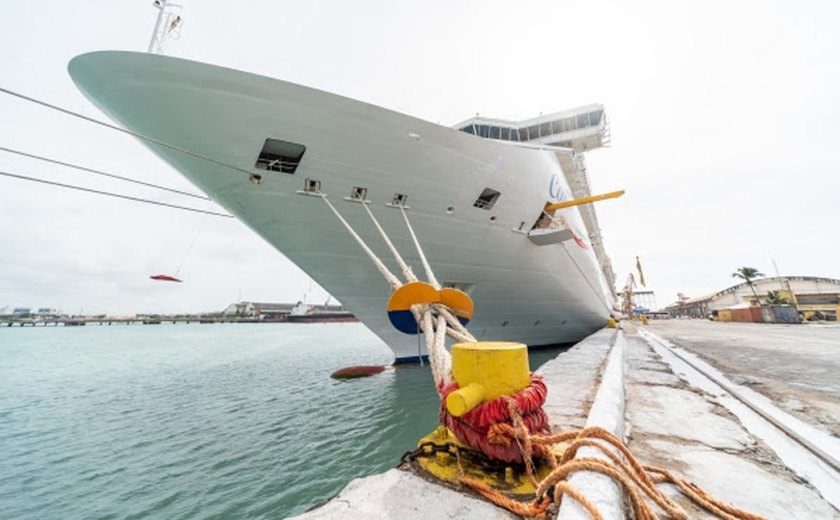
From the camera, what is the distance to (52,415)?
24.1 feet

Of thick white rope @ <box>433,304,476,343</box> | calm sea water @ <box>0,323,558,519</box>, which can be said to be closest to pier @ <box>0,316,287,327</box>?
calm sea water @ <box>0,323,558,519</box>

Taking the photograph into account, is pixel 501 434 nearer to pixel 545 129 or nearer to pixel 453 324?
pixel 453 324

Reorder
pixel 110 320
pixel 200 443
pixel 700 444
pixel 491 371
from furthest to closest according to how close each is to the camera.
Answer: pixel 110 320 → pixel 200 443 → pixel 700 444 → pixel 491 371

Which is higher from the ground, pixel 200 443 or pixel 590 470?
pixel 590 470

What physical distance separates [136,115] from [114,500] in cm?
545

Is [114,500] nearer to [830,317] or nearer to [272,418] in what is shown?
[272,418]

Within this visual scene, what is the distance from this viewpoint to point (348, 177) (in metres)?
6.24

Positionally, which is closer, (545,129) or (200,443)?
(200,443)

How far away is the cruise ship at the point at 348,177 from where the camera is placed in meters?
5.05

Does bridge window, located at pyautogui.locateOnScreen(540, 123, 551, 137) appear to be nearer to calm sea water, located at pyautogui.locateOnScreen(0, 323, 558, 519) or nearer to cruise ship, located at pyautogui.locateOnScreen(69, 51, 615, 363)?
cruise ship, located at pyautogui.locateOnScreen(69, 51, 615, 363)

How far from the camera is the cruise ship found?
5.05m

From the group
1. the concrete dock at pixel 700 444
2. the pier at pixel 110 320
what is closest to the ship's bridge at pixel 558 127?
the concrete dock at pixel 700 444

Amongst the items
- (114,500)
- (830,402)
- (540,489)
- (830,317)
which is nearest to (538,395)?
(540,489)

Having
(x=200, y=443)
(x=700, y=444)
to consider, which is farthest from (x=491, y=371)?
(x=200, y=443)
